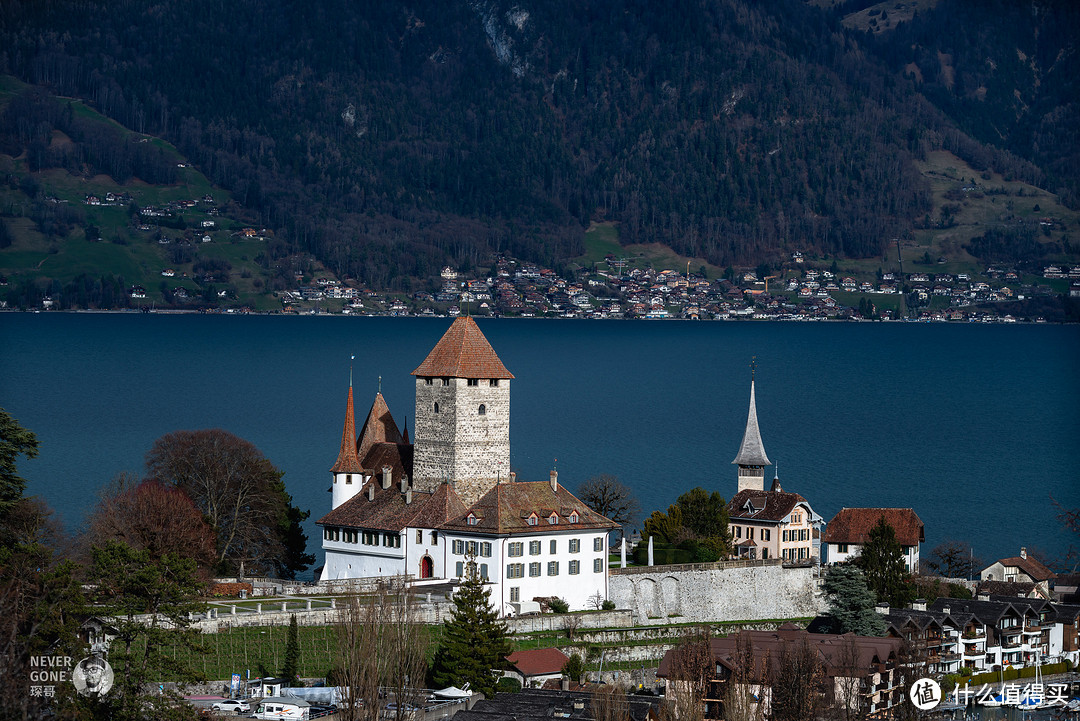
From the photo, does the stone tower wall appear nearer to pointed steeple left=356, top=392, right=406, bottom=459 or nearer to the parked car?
pointed steeple left=356, top=392, right=406, bottom=459

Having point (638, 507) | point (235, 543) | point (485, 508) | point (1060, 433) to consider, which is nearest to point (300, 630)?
point (485, 508)

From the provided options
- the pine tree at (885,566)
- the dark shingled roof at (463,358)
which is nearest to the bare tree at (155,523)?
the dark shingled roof at (463,358)

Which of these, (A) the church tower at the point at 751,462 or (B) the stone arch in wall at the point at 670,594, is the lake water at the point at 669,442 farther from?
(B) the stone arch in wall at the point at 670,594

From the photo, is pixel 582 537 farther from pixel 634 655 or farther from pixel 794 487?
pixel 794 487

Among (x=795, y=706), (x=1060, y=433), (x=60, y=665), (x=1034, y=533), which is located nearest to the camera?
(x=60, y=665)

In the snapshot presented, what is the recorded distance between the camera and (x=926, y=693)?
61.1 meters

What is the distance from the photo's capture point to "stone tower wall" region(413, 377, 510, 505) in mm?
73812

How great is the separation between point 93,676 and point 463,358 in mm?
33709

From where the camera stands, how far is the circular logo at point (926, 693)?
5944 cm

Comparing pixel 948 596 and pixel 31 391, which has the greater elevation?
pixel 31 391

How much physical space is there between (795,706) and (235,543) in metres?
33.5

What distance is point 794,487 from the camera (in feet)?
404

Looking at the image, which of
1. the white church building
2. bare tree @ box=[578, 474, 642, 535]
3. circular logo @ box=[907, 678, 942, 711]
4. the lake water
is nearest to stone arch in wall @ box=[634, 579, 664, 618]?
the white church building

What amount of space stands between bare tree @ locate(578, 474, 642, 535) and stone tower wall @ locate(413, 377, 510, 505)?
1361 centimetres
